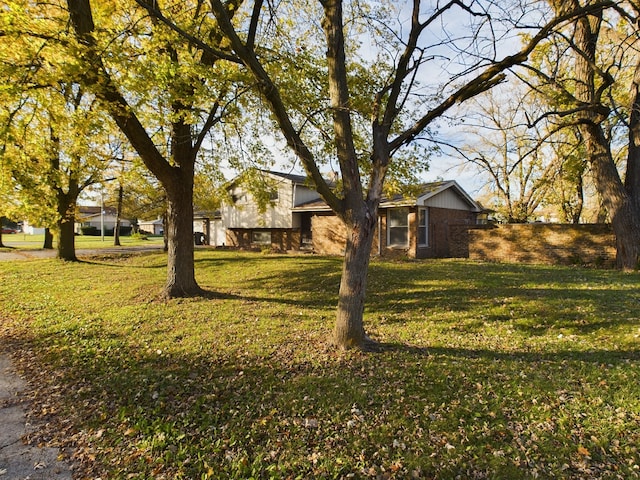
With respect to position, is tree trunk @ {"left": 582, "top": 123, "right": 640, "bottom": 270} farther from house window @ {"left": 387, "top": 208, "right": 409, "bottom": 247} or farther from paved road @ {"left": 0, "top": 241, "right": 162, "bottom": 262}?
paved road @ {"left": 0, "top": 241, "right": 162, "bottom": 262}

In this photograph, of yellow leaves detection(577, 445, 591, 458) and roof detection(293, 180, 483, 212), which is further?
roof detection(293, 180, 483, 212)

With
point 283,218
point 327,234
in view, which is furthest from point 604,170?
point 283,218

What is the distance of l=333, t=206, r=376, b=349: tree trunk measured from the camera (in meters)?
4.88

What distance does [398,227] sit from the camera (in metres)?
17.7

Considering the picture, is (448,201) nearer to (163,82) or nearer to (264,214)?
(264,214)

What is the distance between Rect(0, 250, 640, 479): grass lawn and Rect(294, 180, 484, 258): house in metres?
8.81

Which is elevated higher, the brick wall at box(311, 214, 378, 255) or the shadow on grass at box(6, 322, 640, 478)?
the brick wall at box(311, 214, 378, 255)

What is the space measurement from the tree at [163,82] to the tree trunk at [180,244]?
0.9 inches

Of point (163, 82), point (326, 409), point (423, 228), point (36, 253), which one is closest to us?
point (326, 409)

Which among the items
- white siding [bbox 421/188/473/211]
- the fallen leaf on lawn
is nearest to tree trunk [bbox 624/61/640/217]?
white siding [bbox 421/188/473/211]

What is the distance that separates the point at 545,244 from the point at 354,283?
1287 cm

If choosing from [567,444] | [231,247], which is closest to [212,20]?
[567,444]

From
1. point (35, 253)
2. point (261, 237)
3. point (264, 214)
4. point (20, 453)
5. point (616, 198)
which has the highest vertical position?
point (264, 214)

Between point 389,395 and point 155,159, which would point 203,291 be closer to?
point 155,159
